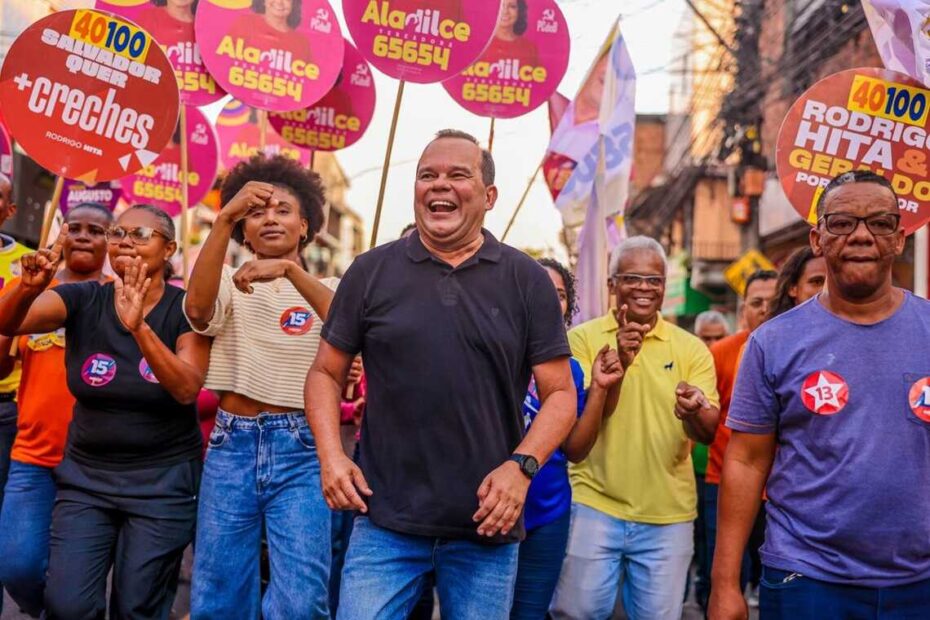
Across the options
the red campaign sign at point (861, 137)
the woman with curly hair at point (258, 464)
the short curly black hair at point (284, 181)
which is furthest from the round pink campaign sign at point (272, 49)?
the red campaign sign at point (861, 137)

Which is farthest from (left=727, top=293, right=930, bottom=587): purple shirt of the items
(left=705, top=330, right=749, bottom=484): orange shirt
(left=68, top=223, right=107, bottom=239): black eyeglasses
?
(left=68, top=223, right=107, bottom=239): black eyeglasses

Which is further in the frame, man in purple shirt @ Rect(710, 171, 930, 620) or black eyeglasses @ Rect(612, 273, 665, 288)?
black eyeglasses @ Rect(612, 273, 665, 288)

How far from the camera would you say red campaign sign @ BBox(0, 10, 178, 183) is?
196 inches

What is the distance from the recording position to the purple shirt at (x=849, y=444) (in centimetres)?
320

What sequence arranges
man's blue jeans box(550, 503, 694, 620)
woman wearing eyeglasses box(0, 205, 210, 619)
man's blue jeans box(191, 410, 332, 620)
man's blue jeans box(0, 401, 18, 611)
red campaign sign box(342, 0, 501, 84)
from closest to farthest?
woman wearing eyeglasses box(0, 205, 210, 619) → man's blue jeans box(191, 410, 332, 620) → man's blue jeans box(550, 503, 694, 620) → man's blue jeans box(0, 401, 18, 611) → red campaign sign box(342, 0, 501, 84)

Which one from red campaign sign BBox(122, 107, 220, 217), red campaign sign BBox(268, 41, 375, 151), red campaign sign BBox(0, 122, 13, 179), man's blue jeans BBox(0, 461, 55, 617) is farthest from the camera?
red campaign sign BBox(122, 107, 220, 217)

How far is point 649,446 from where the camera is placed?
16.3ft

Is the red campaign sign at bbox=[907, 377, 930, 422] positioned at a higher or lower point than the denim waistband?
higher

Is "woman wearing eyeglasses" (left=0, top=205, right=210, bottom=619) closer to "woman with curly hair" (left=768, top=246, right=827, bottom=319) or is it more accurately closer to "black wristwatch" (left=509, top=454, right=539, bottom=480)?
"black wristwatch" (left=509, top=454, right=539, bottom=480)

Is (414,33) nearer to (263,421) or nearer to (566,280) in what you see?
(566,280)

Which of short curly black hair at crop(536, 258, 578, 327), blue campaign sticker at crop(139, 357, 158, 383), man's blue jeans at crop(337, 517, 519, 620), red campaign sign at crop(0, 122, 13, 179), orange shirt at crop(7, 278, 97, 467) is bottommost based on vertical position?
man's blue jeans at crop(337, 517, 519, 620)

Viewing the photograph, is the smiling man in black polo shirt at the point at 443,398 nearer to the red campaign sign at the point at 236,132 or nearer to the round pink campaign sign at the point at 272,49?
the round pink campaign sign at the point at 272,49

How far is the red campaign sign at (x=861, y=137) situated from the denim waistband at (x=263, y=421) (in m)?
2.63

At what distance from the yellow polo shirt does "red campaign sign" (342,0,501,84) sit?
198cm
